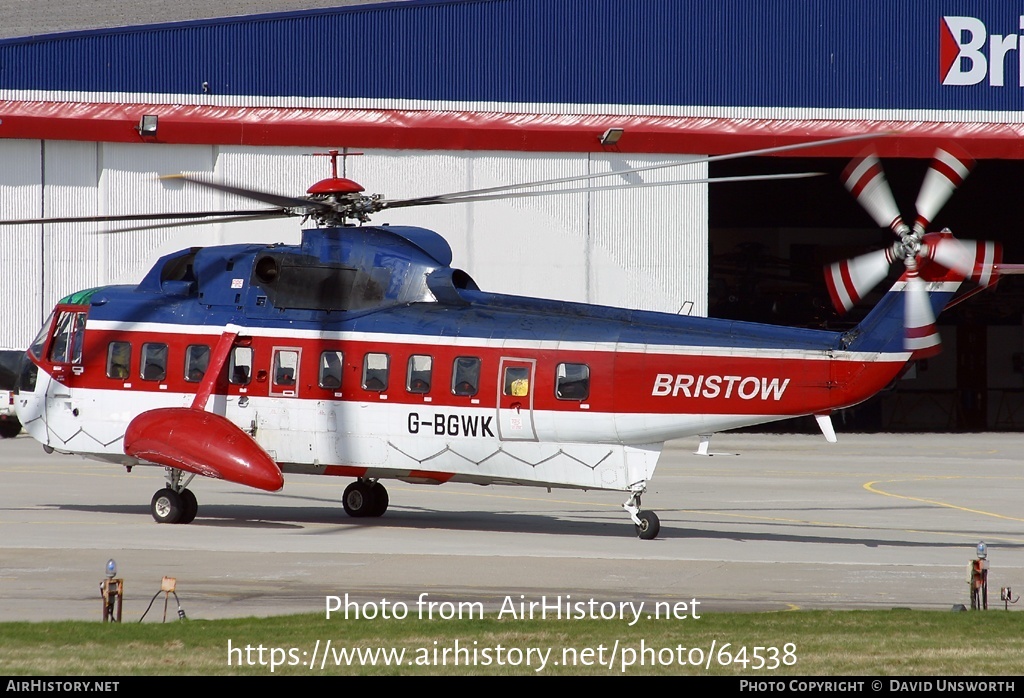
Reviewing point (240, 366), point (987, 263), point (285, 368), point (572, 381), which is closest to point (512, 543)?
point (572, 381)

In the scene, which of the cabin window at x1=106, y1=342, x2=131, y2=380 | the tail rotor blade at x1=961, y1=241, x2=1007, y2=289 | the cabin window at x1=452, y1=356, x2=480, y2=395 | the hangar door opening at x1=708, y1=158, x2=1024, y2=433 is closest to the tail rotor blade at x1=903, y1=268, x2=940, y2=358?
the tail rotor blade at x1=961, y1=241, x2=1007, y2=289

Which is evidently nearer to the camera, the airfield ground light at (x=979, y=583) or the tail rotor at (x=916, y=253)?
the airfield ground light at (x=979, y=583)

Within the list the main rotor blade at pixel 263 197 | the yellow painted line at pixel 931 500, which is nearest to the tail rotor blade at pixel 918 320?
the yellow painted line at pixel 931 500

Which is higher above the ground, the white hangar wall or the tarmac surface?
the white hangar wall

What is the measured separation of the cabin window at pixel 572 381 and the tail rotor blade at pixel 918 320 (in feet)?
13.1

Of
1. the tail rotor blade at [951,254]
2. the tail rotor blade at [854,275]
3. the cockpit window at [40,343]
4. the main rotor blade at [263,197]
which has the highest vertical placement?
the main rotor blade at [263,197]

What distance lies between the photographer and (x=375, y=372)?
18.4 m

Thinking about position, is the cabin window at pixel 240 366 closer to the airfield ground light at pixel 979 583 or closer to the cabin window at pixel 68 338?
the cabin window at pixel 68 338

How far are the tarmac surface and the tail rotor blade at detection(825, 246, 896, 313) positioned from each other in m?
3.20

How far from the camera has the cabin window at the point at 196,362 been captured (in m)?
19.1

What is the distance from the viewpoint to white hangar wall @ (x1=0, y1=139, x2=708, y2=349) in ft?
117

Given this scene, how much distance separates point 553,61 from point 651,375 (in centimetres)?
2066

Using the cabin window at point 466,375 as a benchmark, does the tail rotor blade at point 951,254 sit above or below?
above

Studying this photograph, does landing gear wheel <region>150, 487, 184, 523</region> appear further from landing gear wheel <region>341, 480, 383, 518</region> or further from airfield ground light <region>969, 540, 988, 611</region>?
airfield ground light <region>969, 540, 988, 611</region>
